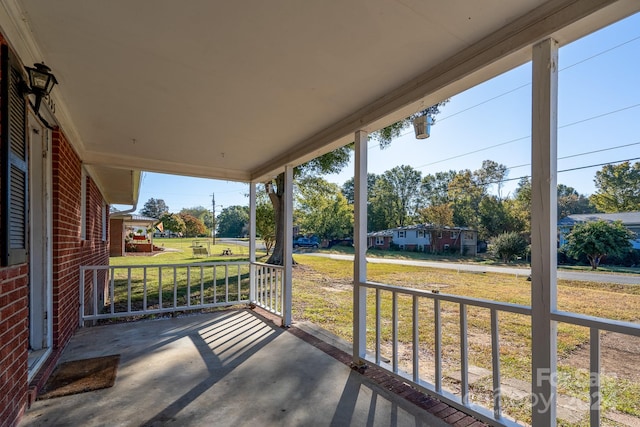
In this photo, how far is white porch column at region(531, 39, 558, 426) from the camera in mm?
1593

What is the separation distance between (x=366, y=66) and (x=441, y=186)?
119 inches

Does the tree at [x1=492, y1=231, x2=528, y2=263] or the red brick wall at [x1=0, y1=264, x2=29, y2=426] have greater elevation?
the tree at [x1=492, y1=231, x2=528, y2=263]

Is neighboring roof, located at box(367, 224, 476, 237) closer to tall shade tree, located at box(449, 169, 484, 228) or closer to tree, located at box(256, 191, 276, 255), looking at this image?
tall shade tree, located at box(449, 169, 484, 228)

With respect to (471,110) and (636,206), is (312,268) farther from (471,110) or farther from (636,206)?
(636,206)

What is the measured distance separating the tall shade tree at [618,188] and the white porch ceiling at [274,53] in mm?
819

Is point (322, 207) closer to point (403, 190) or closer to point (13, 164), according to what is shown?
point (403, 190)

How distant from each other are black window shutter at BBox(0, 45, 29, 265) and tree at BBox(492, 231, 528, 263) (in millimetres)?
3183

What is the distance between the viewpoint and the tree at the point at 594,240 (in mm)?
1918

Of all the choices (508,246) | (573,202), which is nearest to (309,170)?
(508,246)

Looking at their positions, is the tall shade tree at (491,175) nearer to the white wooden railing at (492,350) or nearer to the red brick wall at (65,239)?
the white wooden railing at (492,350)

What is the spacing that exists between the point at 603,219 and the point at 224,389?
2.87 meters

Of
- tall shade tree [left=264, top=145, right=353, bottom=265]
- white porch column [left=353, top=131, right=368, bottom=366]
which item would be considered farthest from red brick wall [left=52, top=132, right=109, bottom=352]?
tall shade tree [left=264, top=145, right=353, bottom=265]

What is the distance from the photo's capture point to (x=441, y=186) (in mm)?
4734

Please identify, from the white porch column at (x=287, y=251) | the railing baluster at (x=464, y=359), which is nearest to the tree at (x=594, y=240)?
the railing baluster at (x=464, y=359)
